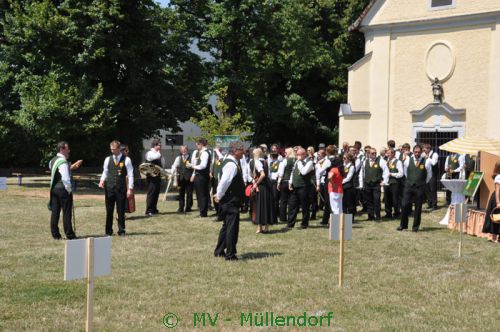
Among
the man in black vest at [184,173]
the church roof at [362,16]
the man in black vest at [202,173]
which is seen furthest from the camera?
the church roof at [362,16]

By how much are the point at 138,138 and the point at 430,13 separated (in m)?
14.0

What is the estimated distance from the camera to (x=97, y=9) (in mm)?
24828

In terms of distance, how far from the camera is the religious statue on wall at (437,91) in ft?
84.2

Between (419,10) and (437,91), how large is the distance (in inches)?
143

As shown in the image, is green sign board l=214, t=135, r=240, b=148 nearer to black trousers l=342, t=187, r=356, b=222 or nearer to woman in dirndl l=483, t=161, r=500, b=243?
black trousers l=342, t=187, r=356, b=222

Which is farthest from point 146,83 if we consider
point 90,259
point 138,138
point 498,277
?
point 90,259

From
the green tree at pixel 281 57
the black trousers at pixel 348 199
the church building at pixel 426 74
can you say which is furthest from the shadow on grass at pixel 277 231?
the green tree at pixel 281 57

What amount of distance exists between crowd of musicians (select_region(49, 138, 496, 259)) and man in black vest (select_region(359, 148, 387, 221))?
0.03 metres

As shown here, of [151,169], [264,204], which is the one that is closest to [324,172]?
[264,204]

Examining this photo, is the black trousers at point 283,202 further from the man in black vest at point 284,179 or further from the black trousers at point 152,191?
the black trousers at point 152,191

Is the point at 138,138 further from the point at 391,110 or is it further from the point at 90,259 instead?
the point at 90,259

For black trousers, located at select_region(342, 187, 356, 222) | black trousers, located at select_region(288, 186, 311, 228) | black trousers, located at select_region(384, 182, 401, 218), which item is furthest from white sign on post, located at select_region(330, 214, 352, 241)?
black trousers, located at select_region(384, 182, 401, 218)

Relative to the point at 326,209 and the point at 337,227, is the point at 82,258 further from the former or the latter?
the point at 326,209

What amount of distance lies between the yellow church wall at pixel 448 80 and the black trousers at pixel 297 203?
517 inches
